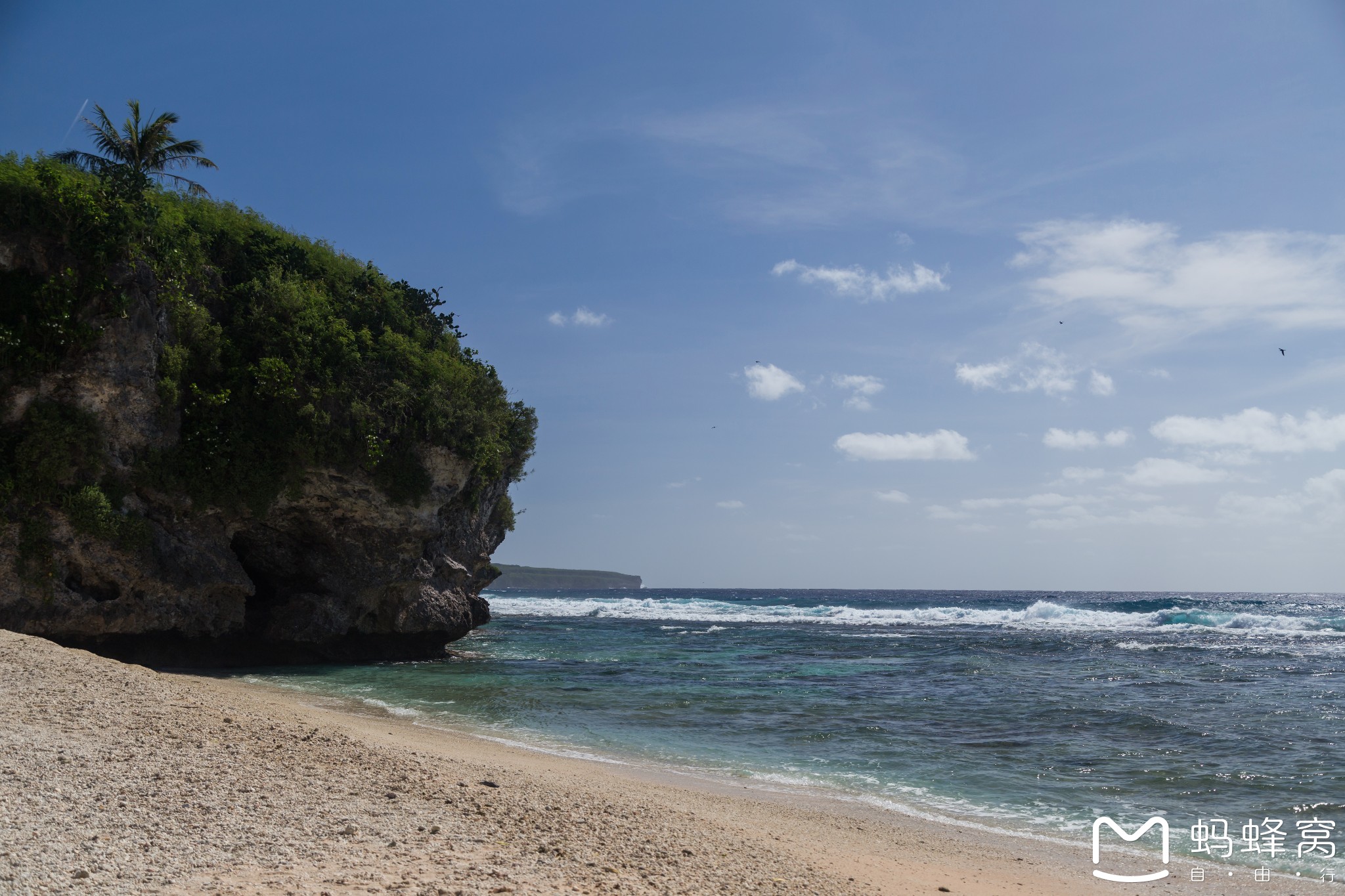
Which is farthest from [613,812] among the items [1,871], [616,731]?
[616,731]

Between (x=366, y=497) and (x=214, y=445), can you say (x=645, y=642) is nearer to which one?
(x=366, y=497)

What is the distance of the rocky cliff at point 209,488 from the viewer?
14.0m

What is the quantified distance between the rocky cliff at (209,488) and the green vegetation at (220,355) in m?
0.05

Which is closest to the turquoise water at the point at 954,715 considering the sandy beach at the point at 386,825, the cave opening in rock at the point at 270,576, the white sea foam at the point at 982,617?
the sandy beach at the point at 386,825

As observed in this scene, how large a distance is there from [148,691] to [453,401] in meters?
11.4

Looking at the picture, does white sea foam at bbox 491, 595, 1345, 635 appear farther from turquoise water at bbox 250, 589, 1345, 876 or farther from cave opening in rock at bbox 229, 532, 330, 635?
cave opening in rock at bbox 229, 532, 330, 635

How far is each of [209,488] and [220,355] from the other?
10.3 feet

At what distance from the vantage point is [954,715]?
1374cm

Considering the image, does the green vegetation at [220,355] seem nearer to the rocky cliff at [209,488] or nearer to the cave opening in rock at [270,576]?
the rocky cliff at [209,488]

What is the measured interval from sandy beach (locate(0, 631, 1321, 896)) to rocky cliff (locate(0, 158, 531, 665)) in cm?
604

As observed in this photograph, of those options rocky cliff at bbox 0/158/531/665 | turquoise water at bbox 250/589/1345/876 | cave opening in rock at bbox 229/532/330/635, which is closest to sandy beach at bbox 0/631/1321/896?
turquoise water at bbox 250/589/1345/876

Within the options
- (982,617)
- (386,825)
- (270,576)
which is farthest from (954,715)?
(982,617)

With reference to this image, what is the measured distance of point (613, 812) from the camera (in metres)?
6.54

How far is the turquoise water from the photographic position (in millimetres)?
8969
